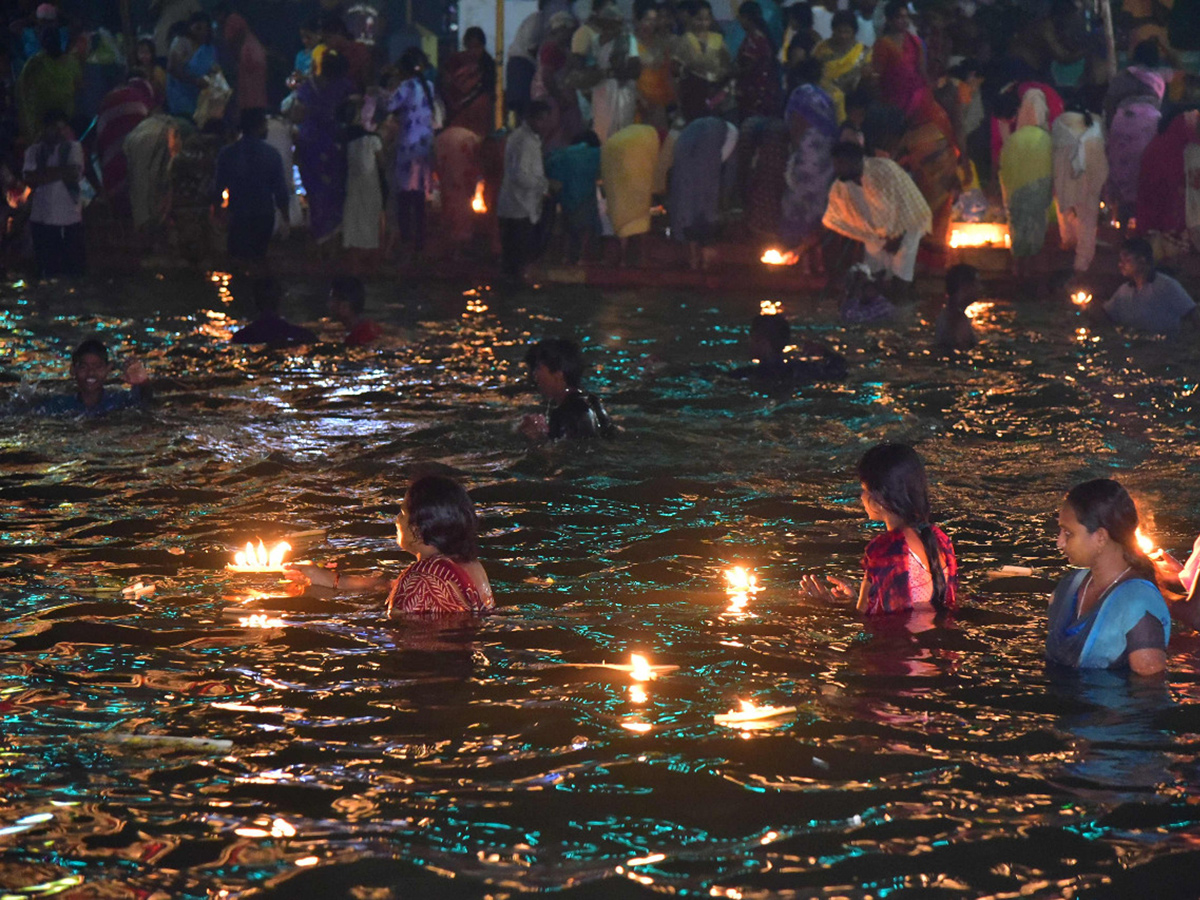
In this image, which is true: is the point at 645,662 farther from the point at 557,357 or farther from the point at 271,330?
the point at 271,330

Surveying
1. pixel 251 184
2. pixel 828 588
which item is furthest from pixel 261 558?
pixel 251 184

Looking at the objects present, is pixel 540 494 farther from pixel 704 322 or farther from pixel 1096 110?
pixel 1096 110

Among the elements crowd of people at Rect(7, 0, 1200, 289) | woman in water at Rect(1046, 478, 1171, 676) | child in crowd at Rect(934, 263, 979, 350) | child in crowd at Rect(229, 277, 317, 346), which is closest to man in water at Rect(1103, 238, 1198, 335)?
child in crowd at Rect(934, 263, 979, 350)

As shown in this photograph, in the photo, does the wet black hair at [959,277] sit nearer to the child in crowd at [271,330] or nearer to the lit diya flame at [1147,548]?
the child in crowd at [271,330]

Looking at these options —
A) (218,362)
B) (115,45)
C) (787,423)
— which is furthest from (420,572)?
(115,45)

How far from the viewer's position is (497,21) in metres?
17.3

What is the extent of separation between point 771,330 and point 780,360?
1.02ft

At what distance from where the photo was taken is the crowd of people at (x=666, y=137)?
15.4 m

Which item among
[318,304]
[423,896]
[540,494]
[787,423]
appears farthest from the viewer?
[318,304]

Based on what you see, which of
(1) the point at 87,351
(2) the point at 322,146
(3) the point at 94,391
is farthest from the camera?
(2) the point at 322,146

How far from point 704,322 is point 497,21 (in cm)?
524

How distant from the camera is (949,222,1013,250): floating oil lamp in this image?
53.3ft

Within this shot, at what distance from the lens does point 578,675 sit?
5.36 m

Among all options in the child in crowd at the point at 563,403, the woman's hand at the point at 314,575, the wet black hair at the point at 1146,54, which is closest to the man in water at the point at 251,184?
the child in crowd at the point at 563,403
